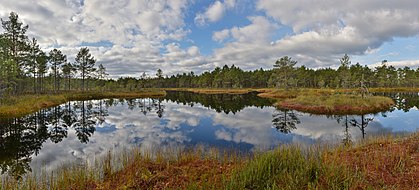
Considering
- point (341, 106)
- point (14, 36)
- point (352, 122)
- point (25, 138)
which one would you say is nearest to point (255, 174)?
point (25, 138)

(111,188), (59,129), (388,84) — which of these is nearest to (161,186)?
(111,188)

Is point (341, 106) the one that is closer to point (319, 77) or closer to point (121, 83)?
point (319, 77)

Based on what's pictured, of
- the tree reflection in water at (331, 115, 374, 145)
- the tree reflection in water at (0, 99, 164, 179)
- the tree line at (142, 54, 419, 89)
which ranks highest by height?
the tree line at (142, 54, 419, 89)

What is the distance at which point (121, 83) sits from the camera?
11931 cm

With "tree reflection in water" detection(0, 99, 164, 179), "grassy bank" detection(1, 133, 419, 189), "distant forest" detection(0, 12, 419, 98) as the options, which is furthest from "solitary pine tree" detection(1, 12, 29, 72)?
"grassy bank" detection(1, 133, 419, 189)

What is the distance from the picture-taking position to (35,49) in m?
55.2

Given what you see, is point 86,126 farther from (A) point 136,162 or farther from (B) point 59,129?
(A) point 136,162

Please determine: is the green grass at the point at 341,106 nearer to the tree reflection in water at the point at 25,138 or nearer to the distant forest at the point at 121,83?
the distant forest at the point at 121,83

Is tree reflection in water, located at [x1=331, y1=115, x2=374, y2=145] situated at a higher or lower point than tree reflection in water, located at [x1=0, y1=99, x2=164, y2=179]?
higher

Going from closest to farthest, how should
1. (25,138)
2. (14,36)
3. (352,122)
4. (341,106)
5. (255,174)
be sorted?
1. (255,174)
2. (25,138)
3. (352,122)
4. (341,106)
5. (14,36)

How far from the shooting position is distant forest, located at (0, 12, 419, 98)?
42.3 meters

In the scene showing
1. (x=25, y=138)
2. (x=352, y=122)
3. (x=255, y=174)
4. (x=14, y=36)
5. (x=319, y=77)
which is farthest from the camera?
(x=319, y=77)

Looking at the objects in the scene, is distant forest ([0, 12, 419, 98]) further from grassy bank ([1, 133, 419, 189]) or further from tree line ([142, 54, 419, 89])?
grassy bank ([1, 133, 419, 189])

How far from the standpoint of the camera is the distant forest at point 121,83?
139 feet
